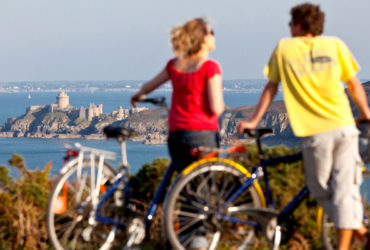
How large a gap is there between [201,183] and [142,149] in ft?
567

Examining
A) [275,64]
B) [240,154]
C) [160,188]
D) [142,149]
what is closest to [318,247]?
[240,154]

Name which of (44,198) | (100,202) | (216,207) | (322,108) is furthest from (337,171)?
(44,198)

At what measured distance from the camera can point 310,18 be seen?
3879 mm

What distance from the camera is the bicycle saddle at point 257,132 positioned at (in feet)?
13.8

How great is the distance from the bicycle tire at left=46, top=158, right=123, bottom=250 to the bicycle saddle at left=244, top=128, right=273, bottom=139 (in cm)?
89

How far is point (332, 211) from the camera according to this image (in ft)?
12.9

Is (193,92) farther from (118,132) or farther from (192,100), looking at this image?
(118,132)

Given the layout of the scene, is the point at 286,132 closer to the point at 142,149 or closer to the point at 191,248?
the point at 142,149

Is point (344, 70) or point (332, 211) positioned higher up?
point (344, 70)

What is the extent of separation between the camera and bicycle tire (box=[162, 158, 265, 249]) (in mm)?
4090

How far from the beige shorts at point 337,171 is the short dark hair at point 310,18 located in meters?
0.58

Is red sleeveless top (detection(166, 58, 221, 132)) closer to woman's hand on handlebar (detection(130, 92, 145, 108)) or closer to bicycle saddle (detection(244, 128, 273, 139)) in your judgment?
bicycle saddle (detection(244, 128, 273, 139))

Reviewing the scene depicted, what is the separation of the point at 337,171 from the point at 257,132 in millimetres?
584

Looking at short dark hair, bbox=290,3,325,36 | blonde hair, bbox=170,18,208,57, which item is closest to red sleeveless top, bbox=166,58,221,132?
blonde hair, bbox=170,18,208,57
